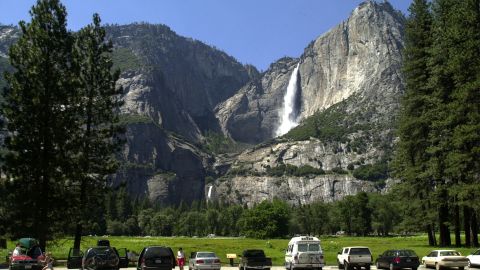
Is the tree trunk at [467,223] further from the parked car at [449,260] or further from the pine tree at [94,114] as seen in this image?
the pine tree at [94,114]

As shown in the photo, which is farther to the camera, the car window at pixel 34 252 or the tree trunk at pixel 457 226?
the tree trunk at pixel 457 226

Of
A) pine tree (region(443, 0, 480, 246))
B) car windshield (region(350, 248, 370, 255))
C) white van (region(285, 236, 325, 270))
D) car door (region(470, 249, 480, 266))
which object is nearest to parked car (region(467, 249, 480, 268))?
car door (region(470, 249, 480, 266))

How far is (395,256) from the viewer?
121 ft

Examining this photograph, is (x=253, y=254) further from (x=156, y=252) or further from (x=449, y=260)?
(x=449, y=260)

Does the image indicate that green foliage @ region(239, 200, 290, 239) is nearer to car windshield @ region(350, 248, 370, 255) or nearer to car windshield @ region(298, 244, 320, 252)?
car windshield @ region(350, 248, 370, 255)

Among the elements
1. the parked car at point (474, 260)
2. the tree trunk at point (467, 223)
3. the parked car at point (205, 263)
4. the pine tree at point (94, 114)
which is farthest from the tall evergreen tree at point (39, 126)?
the tree trunk at point (467, 223)

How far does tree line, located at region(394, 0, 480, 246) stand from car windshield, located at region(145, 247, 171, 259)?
88.4 feet

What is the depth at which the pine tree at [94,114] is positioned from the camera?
150ft

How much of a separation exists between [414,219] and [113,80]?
3724cm

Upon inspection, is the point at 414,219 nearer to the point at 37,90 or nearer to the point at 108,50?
the point at 108,50

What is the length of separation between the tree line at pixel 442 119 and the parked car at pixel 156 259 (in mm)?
26889

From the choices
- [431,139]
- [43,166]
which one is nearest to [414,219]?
[431,139]

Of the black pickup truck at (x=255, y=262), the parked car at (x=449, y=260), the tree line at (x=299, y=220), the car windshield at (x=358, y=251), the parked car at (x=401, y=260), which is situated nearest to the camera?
the parked car at (x=401, y=260)

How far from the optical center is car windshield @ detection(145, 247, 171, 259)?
2986cm
